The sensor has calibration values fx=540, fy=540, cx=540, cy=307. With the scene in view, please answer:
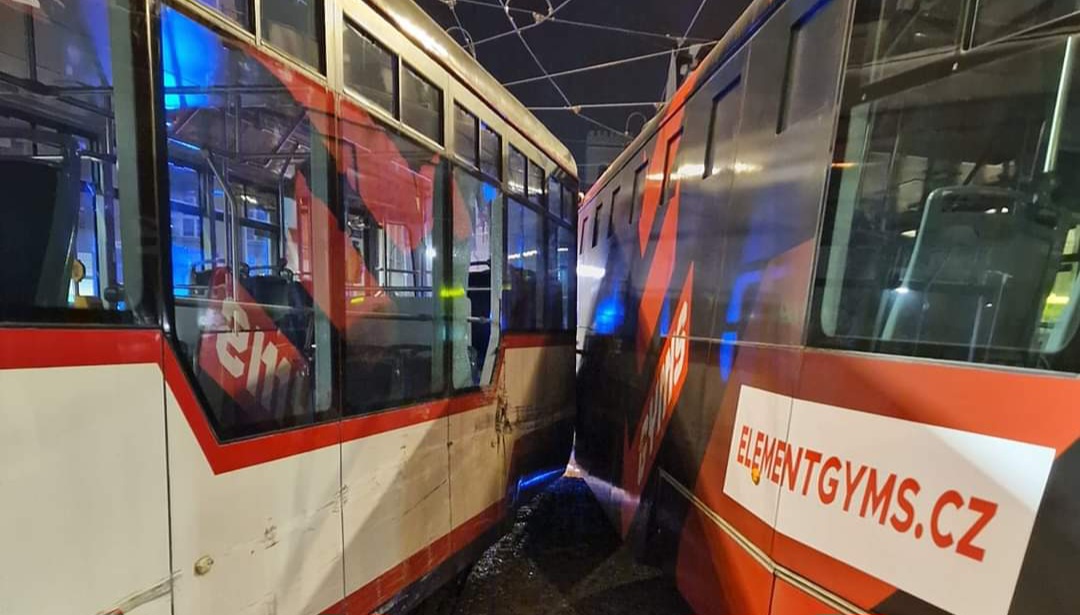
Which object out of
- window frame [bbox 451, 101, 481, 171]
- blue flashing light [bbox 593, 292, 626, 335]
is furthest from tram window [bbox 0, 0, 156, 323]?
blue flashing light [bbox 593, 292, 626, 335]

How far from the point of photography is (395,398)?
2830 mm

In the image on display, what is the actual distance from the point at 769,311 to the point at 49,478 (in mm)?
2526

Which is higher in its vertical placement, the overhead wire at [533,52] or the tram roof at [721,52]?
the overhead wire at [533,52]

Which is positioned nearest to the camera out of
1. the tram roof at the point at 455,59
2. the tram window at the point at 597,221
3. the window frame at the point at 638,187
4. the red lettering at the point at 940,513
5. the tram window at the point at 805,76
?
the red lettering at the point at 940,513

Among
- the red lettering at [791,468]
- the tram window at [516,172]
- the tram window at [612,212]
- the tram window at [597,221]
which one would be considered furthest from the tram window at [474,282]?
the tram window at [597,221]

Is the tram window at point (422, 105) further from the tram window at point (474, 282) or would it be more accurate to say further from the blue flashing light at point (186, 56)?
the blue flashing light at point (186, 56)

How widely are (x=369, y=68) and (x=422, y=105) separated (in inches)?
18.1

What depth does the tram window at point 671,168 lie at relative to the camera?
3.81 meters

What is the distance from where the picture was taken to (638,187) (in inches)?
190

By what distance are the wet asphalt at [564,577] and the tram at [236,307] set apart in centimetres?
58

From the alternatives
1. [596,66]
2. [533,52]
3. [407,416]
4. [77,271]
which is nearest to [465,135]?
[407,416]

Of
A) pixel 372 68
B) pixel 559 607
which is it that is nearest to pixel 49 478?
pixel 372 68

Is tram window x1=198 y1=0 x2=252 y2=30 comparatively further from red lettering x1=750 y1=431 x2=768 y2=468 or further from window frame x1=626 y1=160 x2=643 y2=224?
window frame x1=626 y1=160 x2=643 y2=224

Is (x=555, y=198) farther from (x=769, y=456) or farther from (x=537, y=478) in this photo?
(x=769, y=456)
